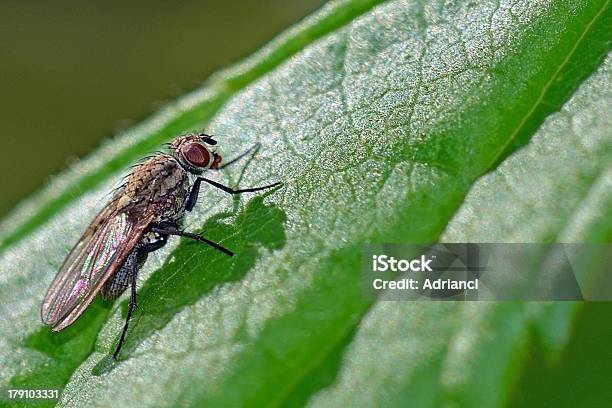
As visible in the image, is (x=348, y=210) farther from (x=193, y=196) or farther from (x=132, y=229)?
(x=132, y=229)

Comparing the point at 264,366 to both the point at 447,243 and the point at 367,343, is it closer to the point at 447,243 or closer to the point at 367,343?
the point at 367,343

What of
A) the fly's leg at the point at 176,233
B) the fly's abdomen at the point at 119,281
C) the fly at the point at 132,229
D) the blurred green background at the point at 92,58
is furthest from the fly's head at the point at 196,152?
the blurred green background at the point at 92,58

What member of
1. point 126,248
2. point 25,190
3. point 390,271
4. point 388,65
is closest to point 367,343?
point 390,271

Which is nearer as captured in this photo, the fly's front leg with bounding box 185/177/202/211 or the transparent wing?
the transparent wing

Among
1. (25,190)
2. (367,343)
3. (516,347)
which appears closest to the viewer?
(516,347)

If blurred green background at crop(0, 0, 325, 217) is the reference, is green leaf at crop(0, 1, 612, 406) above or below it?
below

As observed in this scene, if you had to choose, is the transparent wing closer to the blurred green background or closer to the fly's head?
the fly's head

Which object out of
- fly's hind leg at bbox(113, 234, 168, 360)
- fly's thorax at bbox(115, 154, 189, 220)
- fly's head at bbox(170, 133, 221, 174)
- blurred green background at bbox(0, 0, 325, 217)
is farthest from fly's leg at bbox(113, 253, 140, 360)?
blurred green background at bbox(0, 0, 325, 217)

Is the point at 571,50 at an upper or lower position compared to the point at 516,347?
upper
